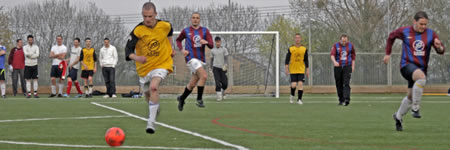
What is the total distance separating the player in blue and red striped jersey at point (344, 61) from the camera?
54.1ft

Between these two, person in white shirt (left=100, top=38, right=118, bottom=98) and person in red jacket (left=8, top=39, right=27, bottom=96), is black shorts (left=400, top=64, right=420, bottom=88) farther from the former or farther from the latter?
person in red jacket (left=8, top=39, right=27, bottom=96)

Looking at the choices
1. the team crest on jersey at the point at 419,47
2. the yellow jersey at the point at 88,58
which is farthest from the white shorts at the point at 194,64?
the yellow jersey at the point at 88,58

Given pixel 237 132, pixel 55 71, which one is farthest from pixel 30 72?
pixel 237 132

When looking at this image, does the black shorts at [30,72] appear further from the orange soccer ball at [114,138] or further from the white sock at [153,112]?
the orange soccer ball at [114,138]

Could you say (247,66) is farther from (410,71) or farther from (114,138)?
(114,138)

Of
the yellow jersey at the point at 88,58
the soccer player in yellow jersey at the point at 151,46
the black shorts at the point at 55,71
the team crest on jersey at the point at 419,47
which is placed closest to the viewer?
the soccer player in yellow jersey at the point at 151,46

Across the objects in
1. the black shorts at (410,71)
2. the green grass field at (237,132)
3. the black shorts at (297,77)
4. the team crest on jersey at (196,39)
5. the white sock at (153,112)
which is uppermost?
the team crest on jersey at (196,39)

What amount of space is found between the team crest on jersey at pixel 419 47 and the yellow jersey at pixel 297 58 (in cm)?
823

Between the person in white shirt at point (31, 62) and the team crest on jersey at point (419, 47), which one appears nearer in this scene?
the team crest on jersey at point (419, 47)

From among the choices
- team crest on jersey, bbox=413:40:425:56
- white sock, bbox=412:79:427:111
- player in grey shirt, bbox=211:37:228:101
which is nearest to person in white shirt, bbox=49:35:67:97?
player in grey shirt, bbox=211:37:228:101

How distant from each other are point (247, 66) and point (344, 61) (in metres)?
8.48

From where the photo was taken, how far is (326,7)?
1441 inches

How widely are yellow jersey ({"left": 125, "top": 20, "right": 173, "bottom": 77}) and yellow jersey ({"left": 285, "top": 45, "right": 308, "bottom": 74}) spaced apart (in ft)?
30.5

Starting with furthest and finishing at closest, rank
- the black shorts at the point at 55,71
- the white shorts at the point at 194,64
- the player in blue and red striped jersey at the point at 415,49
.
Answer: the black shorts at the point at 55,71
the white shorts at the point at 194,64
the player in blue and red striped jersey at the point at 415,49
